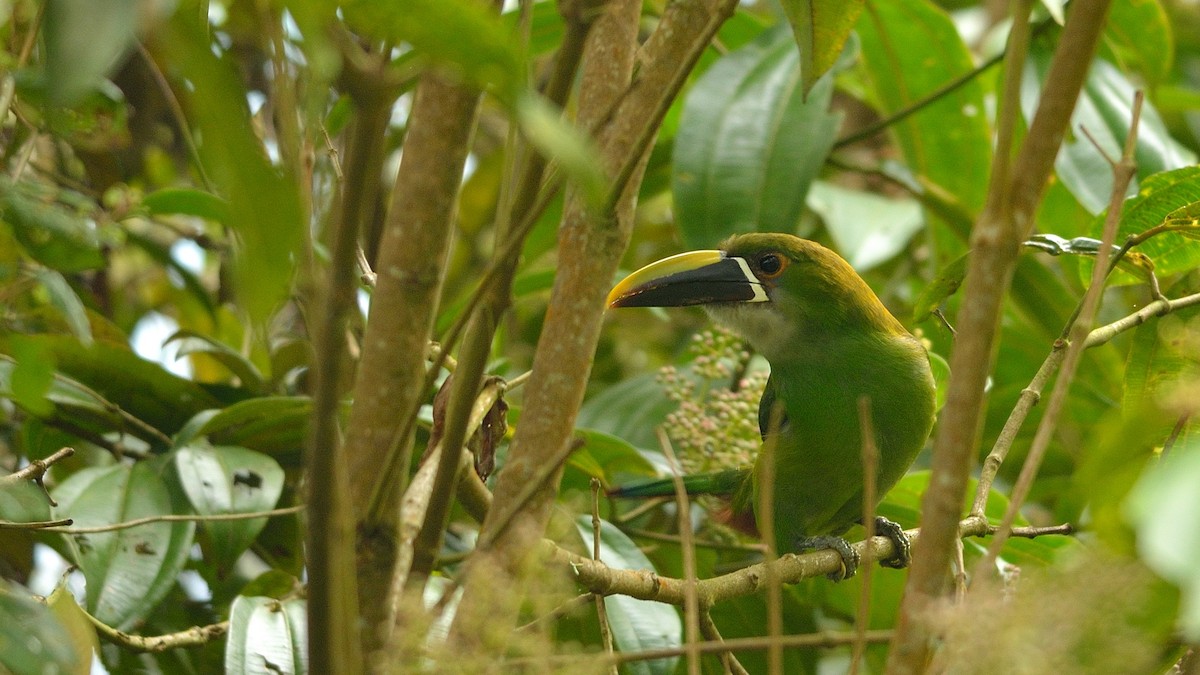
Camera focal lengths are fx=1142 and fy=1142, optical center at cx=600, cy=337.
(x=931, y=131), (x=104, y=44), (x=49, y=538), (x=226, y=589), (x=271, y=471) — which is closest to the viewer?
(x=104, y=44)

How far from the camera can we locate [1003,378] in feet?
9.50

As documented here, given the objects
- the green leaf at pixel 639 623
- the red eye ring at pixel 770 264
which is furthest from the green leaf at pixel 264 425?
the red eye ring at pixel 770 264

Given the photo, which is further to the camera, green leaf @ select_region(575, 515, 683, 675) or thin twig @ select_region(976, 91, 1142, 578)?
green leaf @ select_region(575, 515, 683, 675)

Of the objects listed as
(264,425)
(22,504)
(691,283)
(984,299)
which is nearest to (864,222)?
(691,283)

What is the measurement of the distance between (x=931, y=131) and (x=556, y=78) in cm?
244

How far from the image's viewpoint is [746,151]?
2.71 metres

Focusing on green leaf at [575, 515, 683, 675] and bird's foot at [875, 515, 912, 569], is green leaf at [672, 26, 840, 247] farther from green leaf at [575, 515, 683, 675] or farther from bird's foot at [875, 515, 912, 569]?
green leaf at [575, 515, 683, 675]

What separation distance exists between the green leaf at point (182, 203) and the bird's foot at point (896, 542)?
144 centimetres

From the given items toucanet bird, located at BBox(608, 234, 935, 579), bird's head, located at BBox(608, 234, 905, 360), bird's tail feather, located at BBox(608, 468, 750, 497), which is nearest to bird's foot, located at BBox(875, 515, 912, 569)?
toucanet bird, located at BBox(608, 234, 935, 579)

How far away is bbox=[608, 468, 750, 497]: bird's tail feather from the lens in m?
2.24

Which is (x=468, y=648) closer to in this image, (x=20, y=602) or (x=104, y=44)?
(x=20, y=602)

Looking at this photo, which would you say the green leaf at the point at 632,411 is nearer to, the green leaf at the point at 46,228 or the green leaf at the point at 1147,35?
the green leaf at the point at 46,228

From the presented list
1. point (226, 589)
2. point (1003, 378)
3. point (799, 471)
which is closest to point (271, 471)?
point (226, 589)

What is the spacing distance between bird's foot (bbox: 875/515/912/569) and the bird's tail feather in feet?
1.00
